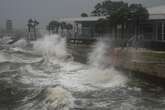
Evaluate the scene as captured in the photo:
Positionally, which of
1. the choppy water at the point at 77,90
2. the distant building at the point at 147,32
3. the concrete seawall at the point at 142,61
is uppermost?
the distant building at the point at 147,32

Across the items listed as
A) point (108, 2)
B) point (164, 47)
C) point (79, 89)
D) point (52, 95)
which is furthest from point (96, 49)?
point (108, 2)

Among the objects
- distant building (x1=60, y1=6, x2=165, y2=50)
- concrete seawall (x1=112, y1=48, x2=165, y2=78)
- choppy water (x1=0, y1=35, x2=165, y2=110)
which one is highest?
distant building (x1=60, y1=6, x2=165, y2=50)

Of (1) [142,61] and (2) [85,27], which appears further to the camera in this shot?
(2) [85,27]

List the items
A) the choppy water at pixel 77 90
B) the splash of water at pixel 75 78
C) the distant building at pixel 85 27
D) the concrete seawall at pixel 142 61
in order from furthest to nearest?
the distant building at pixel 85 27, the concrete seawall at pixel 142 61, the splash of water at pixel 75 78, the choppy water at pixel 77 90

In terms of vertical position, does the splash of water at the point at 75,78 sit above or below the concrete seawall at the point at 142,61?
below

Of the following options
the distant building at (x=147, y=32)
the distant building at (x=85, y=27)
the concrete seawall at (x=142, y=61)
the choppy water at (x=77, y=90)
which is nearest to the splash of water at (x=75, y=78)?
the choppy water at (x=77, y=90)

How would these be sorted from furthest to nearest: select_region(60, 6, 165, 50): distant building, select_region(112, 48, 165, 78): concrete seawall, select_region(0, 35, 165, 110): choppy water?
select_region(60, 6, 165, 50): distant building, select_region(112, 48, 165, 78): concrete seawall, select_region(0, 35, 165, 110): choppy water

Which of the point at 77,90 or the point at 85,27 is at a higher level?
the point at 85,27

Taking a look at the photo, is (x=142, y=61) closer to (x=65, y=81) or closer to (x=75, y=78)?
(x=75, y=78)

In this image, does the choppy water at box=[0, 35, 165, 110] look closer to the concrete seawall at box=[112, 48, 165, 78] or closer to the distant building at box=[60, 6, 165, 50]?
the concrete seawall at box=[112, 48, 165, 78]

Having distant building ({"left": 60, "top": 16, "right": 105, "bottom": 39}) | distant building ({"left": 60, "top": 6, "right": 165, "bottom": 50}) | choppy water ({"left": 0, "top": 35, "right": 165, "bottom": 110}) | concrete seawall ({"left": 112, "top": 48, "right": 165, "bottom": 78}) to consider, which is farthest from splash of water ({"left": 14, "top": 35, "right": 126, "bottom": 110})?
distant building ({"left": 60, "top": 16, "right": 105, "bottom": 39})

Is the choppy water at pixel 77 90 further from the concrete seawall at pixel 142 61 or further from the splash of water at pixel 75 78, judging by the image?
the concrete seawall at pixel 142 61

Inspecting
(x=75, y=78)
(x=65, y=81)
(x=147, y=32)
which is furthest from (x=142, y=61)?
(x=147, y=32)

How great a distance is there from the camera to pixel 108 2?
46.1 meters
